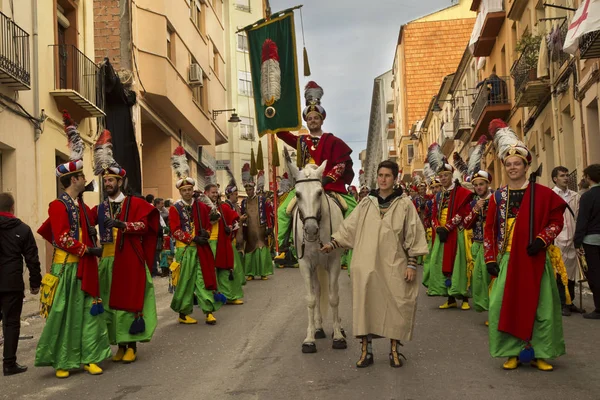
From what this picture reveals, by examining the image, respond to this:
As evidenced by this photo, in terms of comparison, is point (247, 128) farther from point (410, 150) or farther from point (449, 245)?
point (449, 245)

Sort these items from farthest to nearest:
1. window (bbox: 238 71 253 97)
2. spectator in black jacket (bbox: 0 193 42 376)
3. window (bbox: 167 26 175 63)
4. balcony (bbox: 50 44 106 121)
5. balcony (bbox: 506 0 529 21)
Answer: window (bbox: 238 71 253 97), window (bbox: 167 26 175 63), balcony (bbox: 506 0 529 21), balcony (bbox: 50 44 106 121), spectator in black jacket (bbox: 0 193 42 376)

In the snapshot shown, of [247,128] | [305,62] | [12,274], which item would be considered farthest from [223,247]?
[247,128]

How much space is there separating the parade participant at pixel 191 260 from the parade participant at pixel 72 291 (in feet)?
11.4

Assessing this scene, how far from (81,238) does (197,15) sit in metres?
28.0

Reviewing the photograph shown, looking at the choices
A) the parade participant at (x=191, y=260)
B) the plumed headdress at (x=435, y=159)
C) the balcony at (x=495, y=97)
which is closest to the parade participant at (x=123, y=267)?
the parade participant at (x=191, y=260)

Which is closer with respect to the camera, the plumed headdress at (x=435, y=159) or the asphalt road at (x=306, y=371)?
the asphalt road at (x=306, y=371)

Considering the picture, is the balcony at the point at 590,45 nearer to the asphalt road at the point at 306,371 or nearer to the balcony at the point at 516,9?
the asphalt road at the point at 306,371

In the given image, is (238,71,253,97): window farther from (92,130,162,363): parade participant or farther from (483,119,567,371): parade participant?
(483,119,567,371): parade participant

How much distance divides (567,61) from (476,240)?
10.9m

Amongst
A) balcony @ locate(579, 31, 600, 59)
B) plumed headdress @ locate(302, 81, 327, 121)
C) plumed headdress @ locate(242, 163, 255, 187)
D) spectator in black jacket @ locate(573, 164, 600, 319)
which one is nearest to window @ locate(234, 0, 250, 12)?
plumed headdress @ locate(242, 163, 255, 187)

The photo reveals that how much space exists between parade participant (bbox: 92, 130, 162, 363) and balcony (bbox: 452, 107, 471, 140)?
99.3ft

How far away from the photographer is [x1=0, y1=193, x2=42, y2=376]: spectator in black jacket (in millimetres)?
8297

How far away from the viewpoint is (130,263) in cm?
898

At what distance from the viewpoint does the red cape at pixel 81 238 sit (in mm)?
8109
